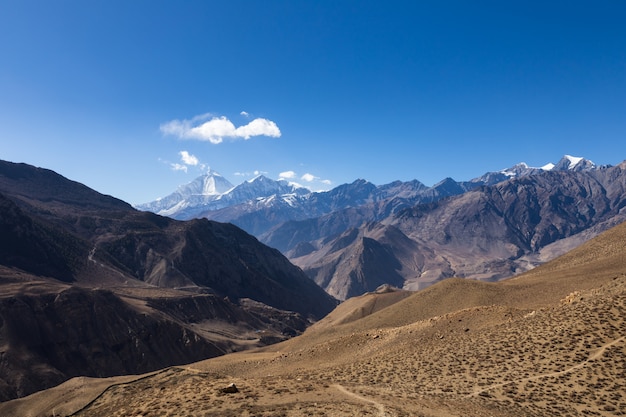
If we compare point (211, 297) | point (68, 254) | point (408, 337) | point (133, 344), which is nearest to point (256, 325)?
point (211, 297)

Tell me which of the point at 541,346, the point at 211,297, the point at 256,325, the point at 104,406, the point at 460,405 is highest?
the point at 541,346

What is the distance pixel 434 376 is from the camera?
2995 centimetres

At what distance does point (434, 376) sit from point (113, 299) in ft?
290

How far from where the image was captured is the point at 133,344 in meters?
91.4

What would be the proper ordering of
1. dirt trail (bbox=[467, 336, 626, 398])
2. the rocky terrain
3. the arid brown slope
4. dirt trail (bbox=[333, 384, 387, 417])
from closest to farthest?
1. dirt trail (bbox=[333, 384, 387, 417])
2. the arid brown slope
3. dirt trail (bbox=[467, 336, 626, 398])
4. the rocky terrain

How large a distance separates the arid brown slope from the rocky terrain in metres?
44.5

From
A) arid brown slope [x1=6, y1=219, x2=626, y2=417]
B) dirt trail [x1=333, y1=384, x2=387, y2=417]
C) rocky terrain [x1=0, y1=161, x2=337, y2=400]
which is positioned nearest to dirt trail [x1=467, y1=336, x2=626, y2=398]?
arid brown slope [x1=6, y1=219, x2=626, y2=417]

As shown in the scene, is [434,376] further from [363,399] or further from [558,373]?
[363,399]

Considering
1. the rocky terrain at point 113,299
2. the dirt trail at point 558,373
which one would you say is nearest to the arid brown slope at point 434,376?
the dirt trail at point 558,373

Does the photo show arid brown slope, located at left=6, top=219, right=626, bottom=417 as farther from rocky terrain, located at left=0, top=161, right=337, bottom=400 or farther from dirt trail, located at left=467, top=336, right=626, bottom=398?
rocky terrain, located at left=0, top=161, right=337, bottom=400

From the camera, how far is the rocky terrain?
268 feet

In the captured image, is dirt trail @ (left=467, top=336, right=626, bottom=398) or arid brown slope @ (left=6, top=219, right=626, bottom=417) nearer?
arid brown slope @ (left=6, top=219, right=626, bottom=417)

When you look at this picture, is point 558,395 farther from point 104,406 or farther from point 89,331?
point 89,331

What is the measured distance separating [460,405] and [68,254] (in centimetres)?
14080
